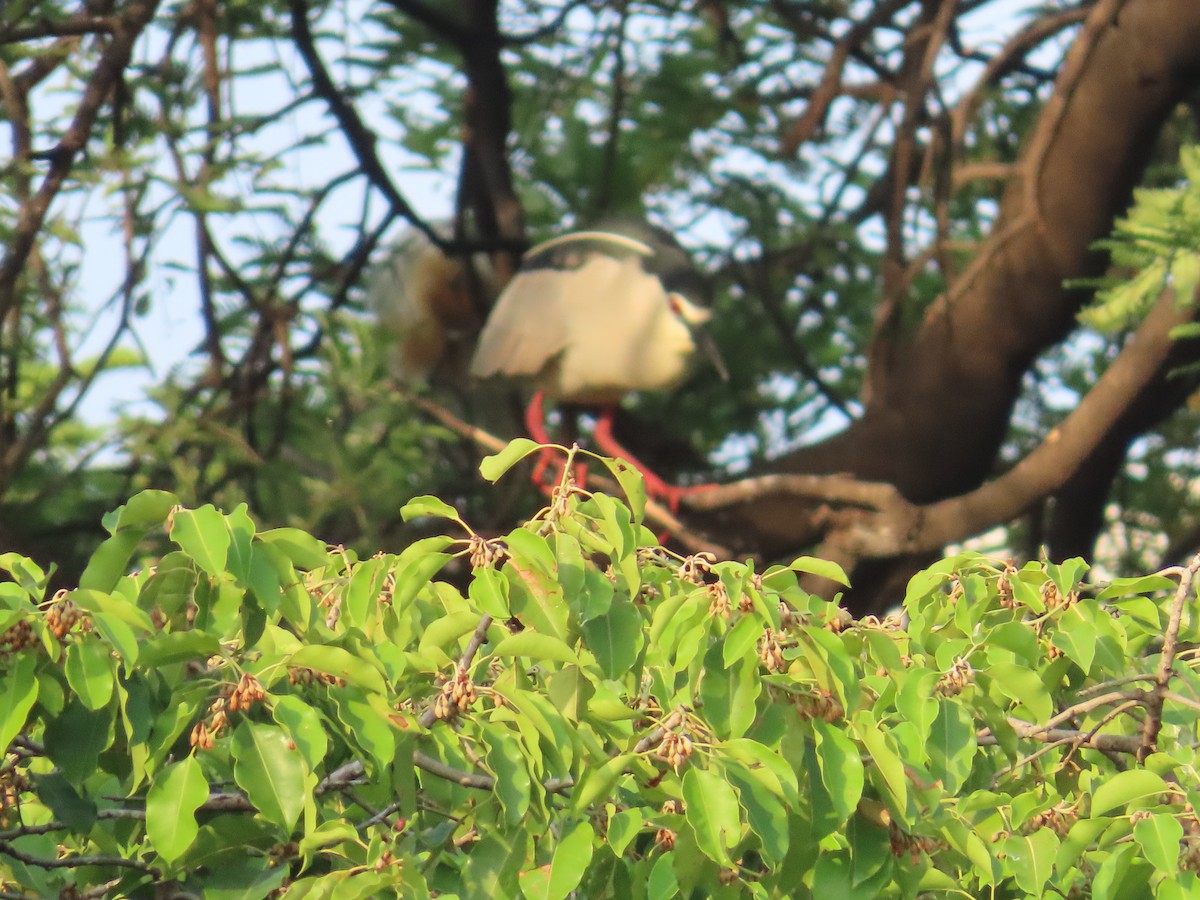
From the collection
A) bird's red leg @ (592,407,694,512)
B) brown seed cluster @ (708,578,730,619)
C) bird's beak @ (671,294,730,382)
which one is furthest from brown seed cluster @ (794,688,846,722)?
bird's beak @ (671,294,730,382)

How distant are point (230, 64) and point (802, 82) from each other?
1.78 metres

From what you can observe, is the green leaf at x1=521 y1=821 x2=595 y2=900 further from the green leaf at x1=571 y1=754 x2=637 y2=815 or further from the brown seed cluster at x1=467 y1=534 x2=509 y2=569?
the brown seed cluster at x1=467 y1=534 x2=509 y2=569

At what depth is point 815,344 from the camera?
501 centimetres

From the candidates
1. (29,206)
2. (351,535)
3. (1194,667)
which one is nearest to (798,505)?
(351,535)

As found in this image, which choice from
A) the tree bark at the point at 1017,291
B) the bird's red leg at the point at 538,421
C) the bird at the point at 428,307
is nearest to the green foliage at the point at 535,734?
the tree bark at the point at 1017,291

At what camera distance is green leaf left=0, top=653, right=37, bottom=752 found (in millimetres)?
1147

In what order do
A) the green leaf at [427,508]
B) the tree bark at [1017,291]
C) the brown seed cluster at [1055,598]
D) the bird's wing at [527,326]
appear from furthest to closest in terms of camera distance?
the bird's wing at [527,326], the tree bark at [1017,291], the brown seed cluster at [1055,598], the green leaf at [427,508]

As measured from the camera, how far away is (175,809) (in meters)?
1.14

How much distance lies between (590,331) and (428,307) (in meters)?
0.71

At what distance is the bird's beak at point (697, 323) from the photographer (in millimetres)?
4543

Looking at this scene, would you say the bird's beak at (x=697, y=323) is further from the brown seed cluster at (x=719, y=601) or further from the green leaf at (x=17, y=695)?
the green leaf at (x=17, y=695)

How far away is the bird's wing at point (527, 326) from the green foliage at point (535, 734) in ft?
9.43

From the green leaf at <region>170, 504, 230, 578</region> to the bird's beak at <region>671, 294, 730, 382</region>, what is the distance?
335 cm

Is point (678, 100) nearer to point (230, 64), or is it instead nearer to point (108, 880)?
point (230, 64)
